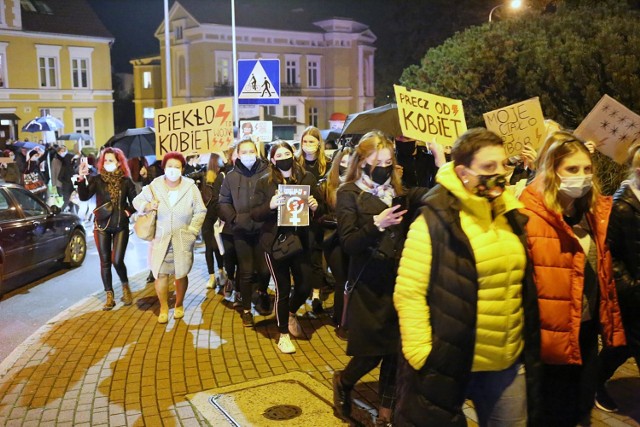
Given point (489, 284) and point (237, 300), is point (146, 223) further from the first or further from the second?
point (489, 284)

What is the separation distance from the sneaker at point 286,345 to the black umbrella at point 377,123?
349 centimetres

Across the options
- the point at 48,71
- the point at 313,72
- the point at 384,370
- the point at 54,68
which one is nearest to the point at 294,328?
the point at 384,370

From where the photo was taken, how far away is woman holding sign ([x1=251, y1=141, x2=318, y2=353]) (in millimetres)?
6406

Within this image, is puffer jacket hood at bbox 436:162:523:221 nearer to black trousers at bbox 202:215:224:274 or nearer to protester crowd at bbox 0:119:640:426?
protester crowd at bbox 0:119:640:426

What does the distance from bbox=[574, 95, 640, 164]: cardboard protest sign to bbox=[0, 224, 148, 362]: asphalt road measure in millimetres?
6481

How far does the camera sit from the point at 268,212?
254 inches

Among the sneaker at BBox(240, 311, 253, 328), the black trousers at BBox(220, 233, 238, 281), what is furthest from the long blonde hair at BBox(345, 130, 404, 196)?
the black trousers at BBox(220, 233, 238, 281)

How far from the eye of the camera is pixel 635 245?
414 cm

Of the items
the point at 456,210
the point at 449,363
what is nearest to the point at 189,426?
the point at 449,363

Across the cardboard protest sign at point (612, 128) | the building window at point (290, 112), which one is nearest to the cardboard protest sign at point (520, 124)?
the cardboard protest sign at point (612, 128)

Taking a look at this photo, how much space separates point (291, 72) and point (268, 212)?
162 ft

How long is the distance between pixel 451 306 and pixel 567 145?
4.21 ft

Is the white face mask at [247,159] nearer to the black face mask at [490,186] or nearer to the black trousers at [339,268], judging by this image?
the black trousers at [339,268]

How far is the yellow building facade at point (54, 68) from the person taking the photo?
42281 mm
